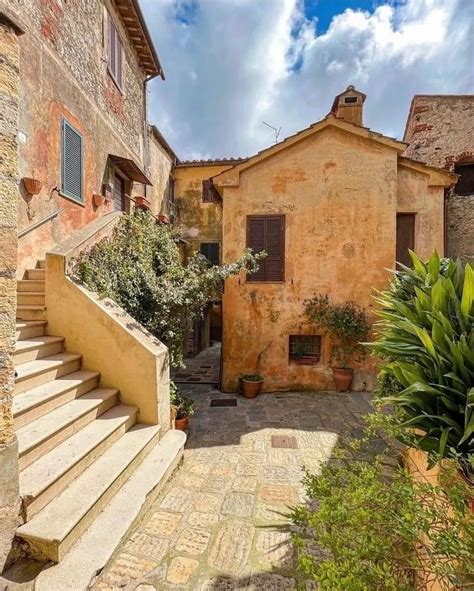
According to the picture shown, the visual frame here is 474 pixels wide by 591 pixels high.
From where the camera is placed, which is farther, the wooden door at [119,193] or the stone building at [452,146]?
the wooden door at [119,193]

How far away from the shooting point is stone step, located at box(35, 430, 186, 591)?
2.11 m

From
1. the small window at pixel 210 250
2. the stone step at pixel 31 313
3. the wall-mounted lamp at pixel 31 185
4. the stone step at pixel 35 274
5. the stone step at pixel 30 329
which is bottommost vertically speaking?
the stone step at pixel 30 329

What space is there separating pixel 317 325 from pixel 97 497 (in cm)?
614

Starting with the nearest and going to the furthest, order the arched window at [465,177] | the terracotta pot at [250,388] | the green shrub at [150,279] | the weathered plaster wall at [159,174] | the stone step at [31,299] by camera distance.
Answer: the stone step at [31,299], the green shrub at [150,279], the terracotta pot at [250,388], the arched window at [465,177], the weathered plaster wall at [159,174]

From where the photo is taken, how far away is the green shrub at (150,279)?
187 inches

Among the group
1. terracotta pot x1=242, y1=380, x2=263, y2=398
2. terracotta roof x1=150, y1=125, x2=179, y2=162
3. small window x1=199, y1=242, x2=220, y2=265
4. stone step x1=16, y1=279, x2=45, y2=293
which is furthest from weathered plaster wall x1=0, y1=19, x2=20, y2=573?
small window x1=199, y1=242, x2=220, y2=265

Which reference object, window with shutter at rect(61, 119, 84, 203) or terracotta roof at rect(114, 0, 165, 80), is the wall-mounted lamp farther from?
terracotta roof at rect(114, 0, 165, 80)

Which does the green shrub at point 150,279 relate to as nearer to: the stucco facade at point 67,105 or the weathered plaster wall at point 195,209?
the stucco facade at point 67,105

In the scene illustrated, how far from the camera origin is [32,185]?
5250mm

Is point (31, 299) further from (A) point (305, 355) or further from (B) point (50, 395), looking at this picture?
(A) point (305, 355)

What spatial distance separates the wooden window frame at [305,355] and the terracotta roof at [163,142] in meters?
11.0

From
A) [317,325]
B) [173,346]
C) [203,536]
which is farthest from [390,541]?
[317,325]

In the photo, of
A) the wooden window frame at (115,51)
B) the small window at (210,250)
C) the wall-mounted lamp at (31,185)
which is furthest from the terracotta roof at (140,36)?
the small window at (210,250)

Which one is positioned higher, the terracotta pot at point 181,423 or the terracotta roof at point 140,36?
the terracotta roof at point 140,36
